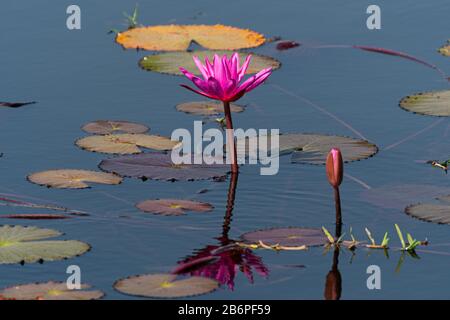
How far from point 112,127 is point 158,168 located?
0.55m

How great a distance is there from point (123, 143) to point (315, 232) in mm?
1287

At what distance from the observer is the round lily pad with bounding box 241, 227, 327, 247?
4.41 m

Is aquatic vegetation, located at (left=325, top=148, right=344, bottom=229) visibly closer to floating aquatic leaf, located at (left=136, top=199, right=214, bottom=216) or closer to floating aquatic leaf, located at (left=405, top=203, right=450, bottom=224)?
floating aquatic leaf, located at (left=405, top=203, right=450, bottom=224)

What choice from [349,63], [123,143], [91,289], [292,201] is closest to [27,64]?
[123,143]

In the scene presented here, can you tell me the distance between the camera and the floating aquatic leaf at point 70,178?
4980 mm

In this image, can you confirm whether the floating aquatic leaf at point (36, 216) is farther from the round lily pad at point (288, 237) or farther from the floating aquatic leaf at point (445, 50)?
the floating aquatic leaf at point (445, 50)

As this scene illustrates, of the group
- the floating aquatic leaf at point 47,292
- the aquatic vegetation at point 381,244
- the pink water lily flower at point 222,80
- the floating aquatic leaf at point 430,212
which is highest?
the pink water lily flower at point 222,80

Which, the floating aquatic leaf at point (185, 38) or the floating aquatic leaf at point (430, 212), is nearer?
Result: the floating aquatic leaf at point (430, 212)

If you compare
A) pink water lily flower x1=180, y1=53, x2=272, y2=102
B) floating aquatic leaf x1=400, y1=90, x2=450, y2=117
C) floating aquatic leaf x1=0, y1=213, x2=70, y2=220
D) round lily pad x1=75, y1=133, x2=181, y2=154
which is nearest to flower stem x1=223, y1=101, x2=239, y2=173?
pink water lily flower x1=180, y1=53, x2=272, y2=102

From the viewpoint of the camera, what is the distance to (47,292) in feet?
12.9

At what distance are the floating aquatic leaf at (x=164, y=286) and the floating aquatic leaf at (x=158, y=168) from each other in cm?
107

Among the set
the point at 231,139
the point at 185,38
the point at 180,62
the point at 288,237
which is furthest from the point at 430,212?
the point at 185,38

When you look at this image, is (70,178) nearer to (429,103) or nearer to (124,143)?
(124,143)

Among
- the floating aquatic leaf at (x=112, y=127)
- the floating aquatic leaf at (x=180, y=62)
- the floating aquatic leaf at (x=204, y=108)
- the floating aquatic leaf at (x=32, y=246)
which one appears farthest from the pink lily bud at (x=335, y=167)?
the floating aquatic leaf at (x=180, y=62)
